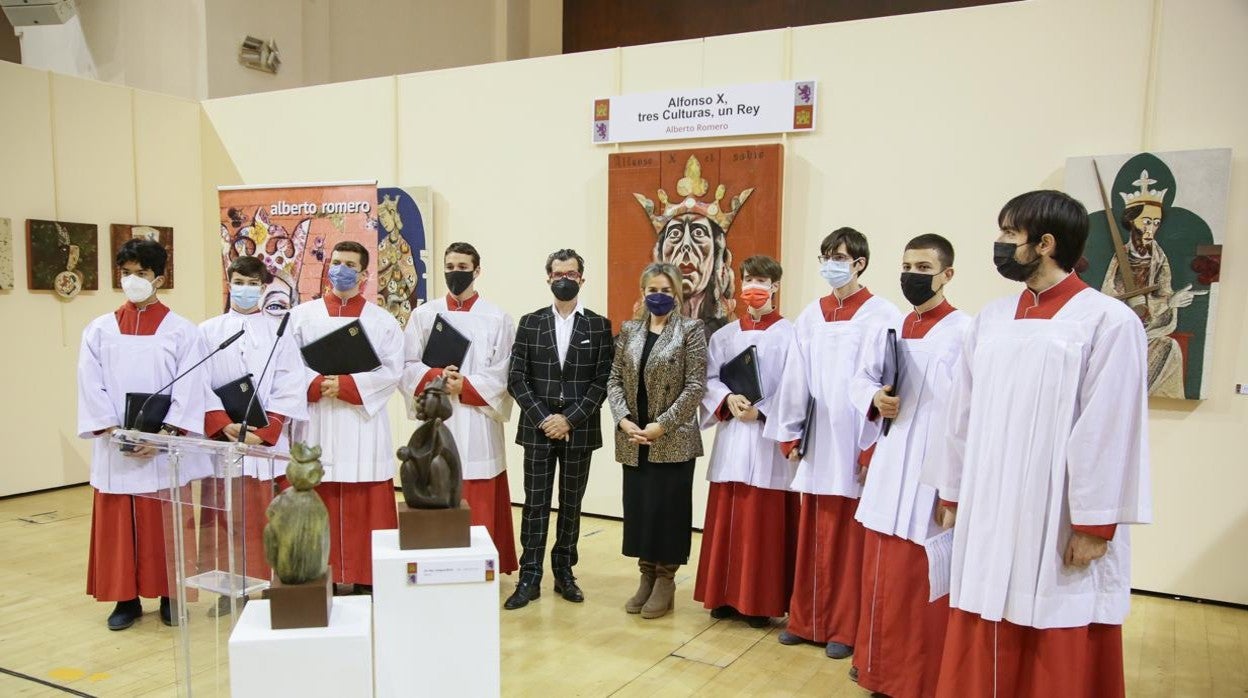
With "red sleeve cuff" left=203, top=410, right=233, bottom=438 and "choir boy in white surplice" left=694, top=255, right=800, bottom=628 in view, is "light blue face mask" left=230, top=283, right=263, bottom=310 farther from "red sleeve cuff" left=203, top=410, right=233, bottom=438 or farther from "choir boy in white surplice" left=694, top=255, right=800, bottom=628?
"choir boy in white surplice" left=694, top=255, right=800, bottom=628

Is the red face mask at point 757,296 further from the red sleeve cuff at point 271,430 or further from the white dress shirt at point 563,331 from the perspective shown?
the red sleeve cuff at point 271,430

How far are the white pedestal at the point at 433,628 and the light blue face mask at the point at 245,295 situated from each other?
2185mm

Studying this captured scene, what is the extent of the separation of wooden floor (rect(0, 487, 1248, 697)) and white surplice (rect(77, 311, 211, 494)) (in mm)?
741

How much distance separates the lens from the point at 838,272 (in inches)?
151

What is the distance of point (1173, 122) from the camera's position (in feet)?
15.4

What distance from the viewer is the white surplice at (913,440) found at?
3.35 metres

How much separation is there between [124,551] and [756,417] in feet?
9.78

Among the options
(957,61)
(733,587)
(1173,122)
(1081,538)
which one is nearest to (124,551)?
(733,587)

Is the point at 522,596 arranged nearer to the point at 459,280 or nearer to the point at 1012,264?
the point at 459,280

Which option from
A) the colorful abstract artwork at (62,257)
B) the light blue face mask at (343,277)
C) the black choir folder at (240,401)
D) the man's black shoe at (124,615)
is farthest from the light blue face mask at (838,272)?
the colorful abstract artwork at (62,257)

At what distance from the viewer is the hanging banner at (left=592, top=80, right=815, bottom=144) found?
5.62 metres

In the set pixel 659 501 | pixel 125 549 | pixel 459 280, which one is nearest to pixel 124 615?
pixel 125 549

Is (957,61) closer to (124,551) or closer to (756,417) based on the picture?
(756,417)

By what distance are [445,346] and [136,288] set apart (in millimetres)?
1383
